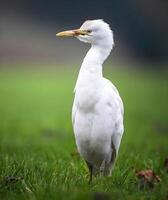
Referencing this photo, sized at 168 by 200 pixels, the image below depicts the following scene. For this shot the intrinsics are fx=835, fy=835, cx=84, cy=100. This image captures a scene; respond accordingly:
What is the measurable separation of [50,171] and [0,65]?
25.8 m

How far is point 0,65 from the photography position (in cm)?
3362

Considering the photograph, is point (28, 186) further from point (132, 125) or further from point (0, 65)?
point (0, 65)

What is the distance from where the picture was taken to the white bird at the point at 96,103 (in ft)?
27.0

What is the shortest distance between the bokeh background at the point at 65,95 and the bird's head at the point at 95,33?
133 centimetres

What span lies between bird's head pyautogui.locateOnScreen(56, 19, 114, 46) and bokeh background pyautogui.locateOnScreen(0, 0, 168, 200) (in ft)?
4.37

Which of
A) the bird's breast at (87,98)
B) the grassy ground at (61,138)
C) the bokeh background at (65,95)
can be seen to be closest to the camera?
the grassy ground at (61,138)

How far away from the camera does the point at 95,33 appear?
8398 mm

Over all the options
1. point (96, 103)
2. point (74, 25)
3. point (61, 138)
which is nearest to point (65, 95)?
point (61, 138)

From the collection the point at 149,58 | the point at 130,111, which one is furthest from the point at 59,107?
the point at 149,58

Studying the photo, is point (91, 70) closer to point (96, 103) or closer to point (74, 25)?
point (96, 103)

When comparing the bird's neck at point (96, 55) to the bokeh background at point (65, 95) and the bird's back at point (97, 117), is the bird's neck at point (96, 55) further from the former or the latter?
the bokeh background at point (65, 95)

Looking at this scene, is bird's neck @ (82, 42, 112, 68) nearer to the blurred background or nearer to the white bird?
the white bird

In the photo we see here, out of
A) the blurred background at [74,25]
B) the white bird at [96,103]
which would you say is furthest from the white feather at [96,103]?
the blurred background at [74,25]

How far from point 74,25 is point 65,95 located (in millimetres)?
11282
